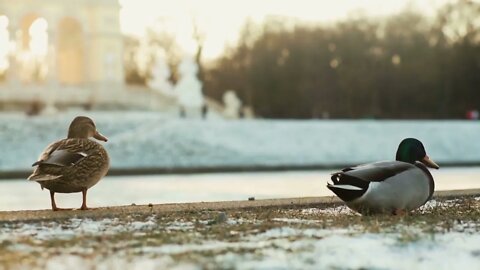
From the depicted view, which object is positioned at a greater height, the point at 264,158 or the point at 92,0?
the point at 92,0

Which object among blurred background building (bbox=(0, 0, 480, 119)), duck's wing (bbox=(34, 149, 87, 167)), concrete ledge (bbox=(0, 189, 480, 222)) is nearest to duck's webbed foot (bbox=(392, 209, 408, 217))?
concrete ledge (bbox=(0, 189, 480, 222))

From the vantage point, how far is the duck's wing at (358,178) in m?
7.57

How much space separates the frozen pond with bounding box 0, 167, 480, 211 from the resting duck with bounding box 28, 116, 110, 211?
12.8 feet

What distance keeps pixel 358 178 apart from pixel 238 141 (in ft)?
76.1

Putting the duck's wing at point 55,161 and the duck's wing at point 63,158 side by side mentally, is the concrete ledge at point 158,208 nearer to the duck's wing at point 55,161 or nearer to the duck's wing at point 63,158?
the duck's wing at point 55,161

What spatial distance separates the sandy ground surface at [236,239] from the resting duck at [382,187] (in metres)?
0.13

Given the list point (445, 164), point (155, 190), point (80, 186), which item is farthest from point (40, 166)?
point (445, 164)

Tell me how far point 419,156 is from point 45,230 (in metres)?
3.62

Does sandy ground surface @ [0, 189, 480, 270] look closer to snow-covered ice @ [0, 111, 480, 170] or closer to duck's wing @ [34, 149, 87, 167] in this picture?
duck's wing @ [34, 149, 87, 167]

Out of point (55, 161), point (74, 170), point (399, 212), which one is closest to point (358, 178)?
point (399, 212)

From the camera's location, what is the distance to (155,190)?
1622 centimetres

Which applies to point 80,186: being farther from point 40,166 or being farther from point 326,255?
point 326,255

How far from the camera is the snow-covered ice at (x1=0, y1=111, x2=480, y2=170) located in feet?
90.7

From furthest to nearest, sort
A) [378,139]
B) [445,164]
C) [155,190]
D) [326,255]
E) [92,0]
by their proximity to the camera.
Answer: [92,0] < [378,139] < [445,164] < [155,190] < [326,255]
